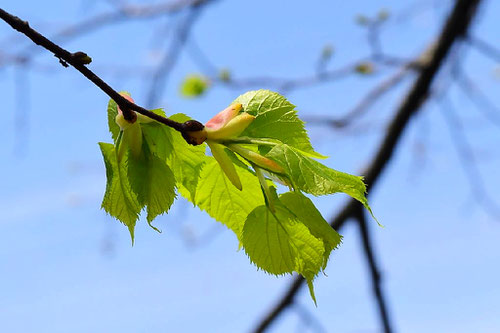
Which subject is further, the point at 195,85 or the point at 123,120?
the point at 195,85

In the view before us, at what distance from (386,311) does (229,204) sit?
162 centimetres

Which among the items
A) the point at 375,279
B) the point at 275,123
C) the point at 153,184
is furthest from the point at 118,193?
the point at 375,279

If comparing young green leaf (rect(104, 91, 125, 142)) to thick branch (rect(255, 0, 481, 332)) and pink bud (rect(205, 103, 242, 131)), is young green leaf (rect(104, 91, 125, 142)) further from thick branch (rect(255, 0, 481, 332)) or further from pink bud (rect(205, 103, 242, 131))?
thick branch (rect(255, 0, 481, 332))

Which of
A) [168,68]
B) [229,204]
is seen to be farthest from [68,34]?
[229,204]

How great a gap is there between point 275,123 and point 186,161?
88 millimetres

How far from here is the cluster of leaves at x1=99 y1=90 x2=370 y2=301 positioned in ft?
1.53

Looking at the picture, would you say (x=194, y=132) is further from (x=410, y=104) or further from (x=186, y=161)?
(x=410, y=104)

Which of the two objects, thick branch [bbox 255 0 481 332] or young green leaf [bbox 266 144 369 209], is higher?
thick branch [bbox 255 0 481 332]

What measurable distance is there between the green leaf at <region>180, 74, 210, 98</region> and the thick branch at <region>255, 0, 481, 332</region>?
0.61m

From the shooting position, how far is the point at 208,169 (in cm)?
55

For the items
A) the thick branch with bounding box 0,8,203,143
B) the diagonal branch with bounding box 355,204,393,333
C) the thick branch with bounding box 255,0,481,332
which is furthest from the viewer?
the diagonal branch with bounding box 355,204,393,333

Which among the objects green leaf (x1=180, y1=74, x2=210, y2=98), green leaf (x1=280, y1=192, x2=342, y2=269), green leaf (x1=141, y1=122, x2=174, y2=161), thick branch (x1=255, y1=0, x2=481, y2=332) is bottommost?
green leaf (x1=280, y1=192, x2=342, y2=269)

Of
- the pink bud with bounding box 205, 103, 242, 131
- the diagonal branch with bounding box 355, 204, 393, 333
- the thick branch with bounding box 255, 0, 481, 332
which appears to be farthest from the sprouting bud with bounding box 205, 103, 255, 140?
the diagonal branch with bounding box 355, 204, 393, 333

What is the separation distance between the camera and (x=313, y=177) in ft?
1.47
